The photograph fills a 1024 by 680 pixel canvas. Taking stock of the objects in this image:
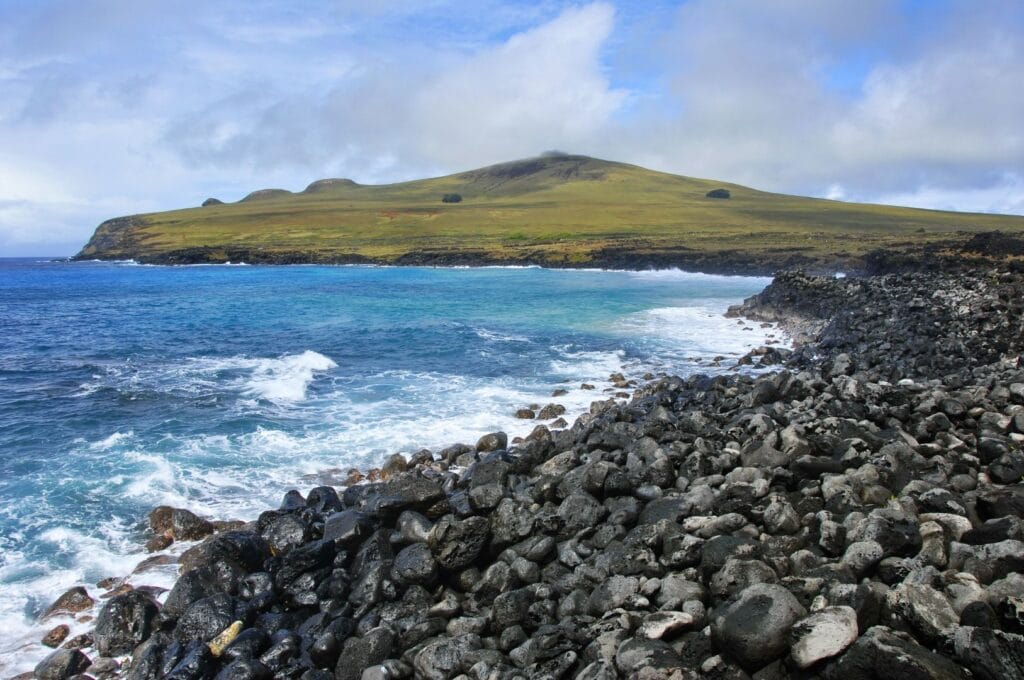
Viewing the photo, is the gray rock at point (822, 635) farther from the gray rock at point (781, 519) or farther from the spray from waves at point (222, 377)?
the spray from waves at point (222, 377)

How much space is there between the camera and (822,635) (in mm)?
5414

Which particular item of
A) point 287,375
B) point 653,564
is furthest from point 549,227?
point 653,564

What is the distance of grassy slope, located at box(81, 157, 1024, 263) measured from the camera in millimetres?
102688

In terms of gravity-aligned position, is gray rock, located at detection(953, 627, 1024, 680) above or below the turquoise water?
above

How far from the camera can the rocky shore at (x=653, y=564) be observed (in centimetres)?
563

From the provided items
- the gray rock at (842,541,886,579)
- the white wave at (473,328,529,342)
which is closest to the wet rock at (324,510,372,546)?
the gray rock at (842,541,886,579)

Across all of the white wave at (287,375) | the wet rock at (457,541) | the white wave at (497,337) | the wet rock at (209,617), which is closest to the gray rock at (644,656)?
the wet rock at (457,541)

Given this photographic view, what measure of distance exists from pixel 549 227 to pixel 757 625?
130 metres

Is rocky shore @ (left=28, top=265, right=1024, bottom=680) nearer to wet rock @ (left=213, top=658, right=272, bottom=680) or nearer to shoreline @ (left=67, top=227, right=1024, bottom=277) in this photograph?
wet rock @ (left=213, top=658, right=272, bottom=680)

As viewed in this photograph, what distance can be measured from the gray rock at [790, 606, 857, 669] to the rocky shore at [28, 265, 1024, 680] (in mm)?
18

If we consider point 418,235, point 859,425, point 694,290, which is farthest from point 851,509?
point 418,235

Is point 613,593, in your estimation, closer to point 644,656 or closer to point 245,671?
point 644,656

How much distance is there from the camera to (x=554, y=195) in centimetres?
19550

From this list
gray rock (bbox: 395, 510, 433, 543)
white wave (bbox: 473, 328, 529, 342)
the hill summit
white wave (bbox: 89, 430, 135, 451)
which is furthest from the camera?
the hill summit
